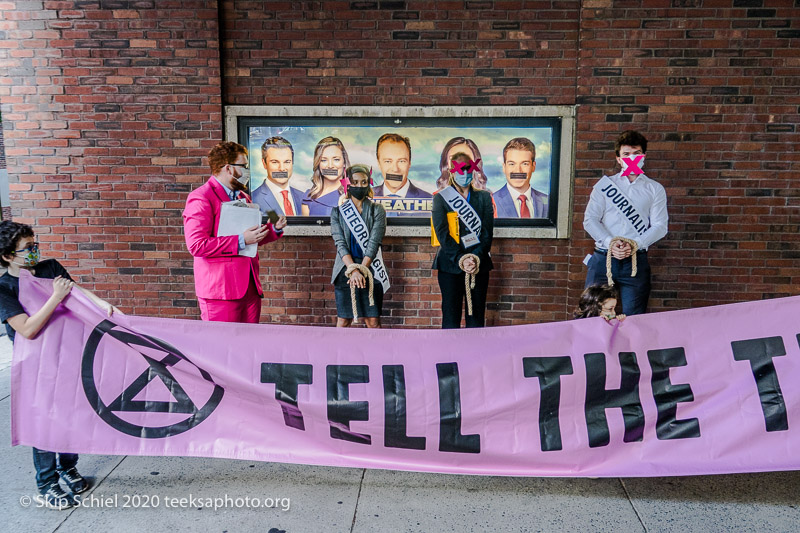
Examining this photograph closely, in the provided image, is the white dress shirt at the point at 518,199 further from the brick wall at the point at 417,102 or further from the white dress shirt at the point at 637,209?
the white dress shirt at the point at 637,209

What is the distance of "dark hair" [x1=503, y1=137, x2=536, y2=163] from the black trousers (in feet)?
4.53

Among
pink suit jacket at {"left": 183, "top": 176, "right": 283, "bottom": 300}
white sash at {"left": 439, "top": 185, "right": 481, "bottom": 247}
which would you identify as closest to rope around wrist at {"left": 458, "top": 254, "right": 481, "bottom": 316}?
white sash at {"left": 439, "top": 185, "right": 481, "bottom": 247}

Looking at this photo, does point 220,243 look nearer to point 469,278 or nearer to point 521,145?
point 469,278

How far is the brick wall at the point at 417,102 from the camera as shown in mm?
5469

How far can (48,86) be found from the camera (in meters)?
5.75

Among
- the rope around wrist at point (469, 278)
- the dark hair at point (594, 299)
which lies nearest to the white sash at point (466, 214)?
the rope around wrist at point (469, 278)

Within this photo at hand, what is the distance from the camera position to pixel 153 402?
3.51 metres

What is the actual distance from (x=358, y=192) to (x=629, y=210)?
7.50 feet

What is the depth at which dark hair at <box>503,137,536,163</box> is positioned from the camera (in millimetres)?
5715

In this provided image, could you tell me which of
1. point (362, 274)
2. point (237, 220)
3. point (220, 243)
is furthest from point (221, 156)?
point (362, 274)

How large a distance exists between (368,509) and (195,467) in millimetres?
1257

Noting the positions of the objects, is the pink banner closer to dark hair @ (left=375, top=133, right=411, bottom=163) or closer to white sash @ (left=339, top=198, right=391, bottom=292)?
white sash @ (left=339, top=198, right=391, bottom=292)

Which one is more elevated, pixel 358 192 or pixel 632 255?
pixel 358 192

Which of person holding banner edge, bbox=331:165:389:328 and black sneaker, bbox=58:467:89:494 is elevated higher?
person holding banner edge, bbox=331:165:389:328
